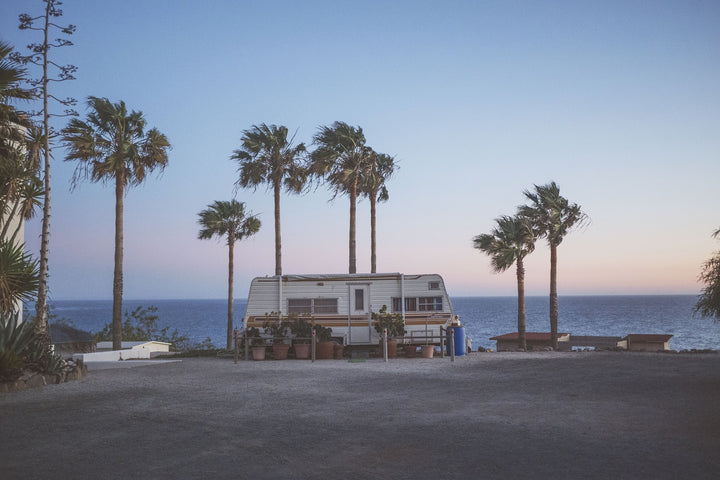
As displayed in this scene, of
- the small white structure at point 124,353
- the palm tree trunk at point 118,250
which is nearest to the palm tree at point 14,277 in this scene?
the small white structure at point 124,353

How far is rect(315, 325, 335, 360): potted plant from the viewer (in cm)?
2061

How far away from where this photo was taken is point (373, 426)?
8703mm

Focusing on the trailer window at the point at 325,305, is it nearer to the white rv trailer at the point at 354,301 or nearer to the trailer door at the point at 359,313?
the white rv trailer at the point at 354,301

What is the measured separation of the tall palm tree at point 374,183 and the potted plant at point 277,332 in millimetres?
8517

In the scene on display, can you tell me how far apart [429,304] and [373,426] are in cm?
1295

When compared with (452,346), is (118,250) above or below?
above

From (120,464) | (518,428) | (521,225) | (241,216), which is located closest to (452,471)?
(518,428)

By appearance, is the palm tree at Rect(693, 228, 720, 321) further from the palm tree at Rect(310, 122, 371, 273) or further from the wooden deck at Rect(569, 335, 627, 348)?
the wooden deck at Rect(569, 335, 627, 348)

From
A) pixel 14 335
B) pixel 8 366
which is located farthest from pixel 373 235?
pixel 8 366

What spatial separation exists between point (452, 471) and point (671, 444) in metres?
2.97

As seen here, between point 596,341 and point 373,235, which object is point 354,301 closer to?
point 373,235

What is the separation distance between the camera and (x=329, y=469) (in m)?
6.47

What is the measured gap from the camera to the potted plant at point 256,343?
2066 centimetres

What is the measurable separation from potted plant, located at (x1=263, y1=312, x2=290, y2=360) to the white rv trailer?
19 centimetres
